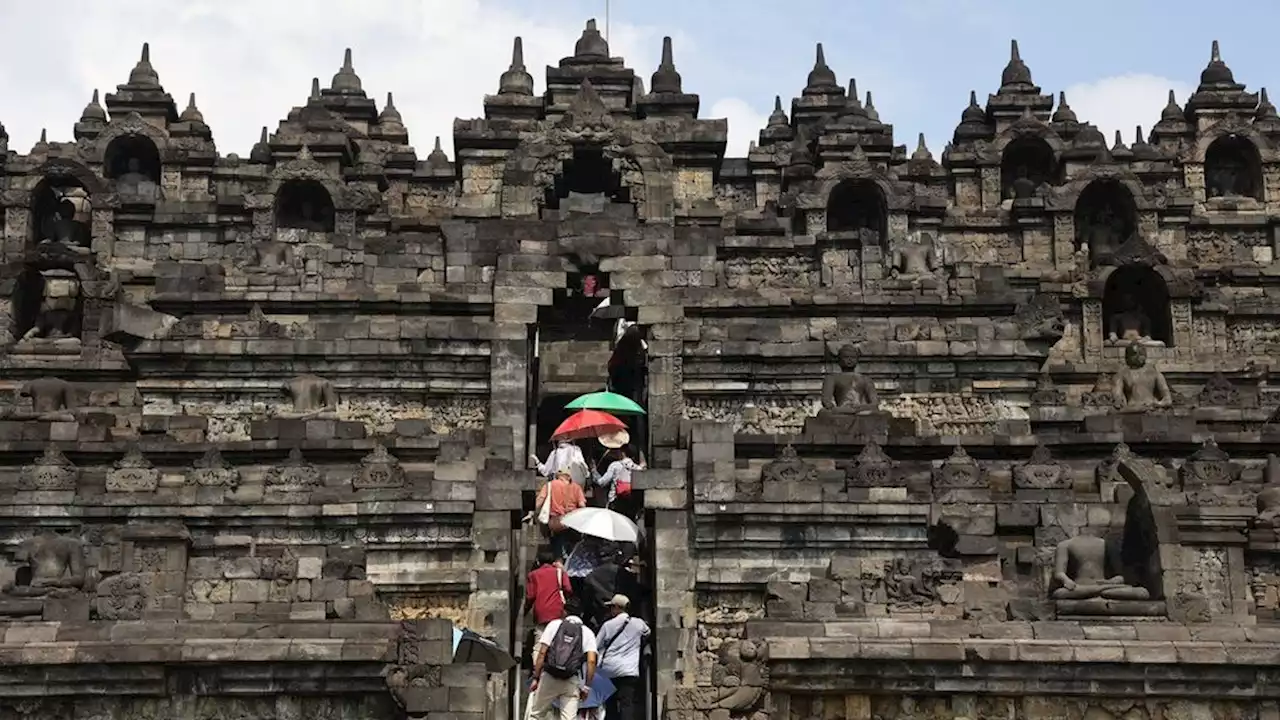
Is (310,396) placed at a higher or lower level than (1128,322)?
lower

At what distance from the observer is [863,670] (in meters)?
21.8

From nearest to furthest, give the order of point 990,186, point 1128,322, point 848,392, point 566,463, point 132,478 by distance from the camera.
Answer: point 132,478
point 566,463
point 848,392
point 1128,322
point 990,186

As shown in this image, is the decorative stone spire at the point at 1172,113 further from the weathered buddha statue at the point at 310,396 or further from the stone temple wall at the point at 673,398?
the weathered buddha statue at the point at 310,396

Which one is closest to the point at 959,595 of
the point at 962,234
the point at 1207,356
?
the point at 1207,356

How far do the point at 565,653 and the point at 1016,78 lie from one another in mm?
27592

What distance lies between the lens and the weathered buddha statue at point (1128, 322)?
37.0 metres

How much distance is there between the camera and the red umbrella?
30406mm

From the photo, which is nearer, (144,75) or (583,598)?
(583,598)

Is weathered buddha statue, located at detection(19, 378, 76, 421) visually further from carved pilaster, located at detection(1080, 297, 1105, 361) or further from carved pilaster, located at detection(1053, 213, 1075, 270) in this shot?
carved pilaster, located at detection(1053, 213, 1075, 270)

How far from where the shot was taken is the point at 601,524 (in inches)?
1034

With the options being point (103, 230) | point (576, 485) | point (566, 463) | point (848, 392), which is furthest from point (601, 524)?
point (103, 230)

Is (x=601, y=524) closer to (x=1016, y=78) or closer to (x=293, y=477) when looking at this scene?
(x=293, y=477)

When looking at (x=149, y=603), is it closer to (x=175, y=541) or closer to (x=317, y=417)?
(x=175, y=541)

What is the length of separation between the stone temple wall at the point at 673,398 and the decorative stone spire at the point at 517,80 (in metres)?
0.10
